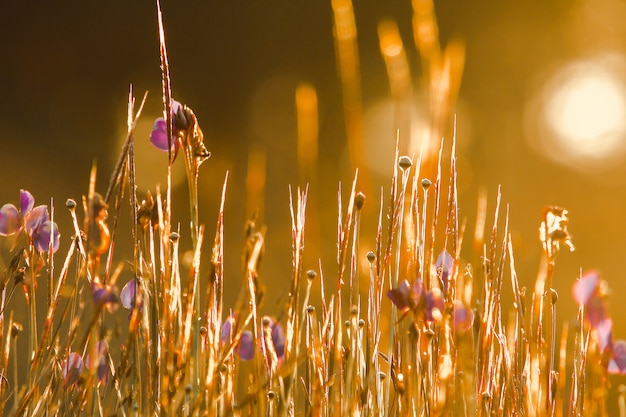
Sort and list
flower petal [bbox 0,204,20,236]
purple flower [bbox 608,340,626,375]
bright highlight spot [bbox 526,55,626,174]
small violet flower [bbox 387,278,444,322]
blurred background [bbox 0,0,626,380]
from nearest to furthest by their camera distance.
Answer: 1. small violet flower [bbox 387,278,444,322]
2. purple flower [bbox 608,340,626,375]
3. flower petal [bbox 0,204,20,236]
4. blurred background [bbox 0,0,626,380]
5. bright highlight spot [bbox 526,55,626,174]

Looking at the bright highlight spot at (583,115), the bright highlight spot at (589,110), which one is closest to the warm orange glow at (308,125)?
the bright highlight spot at (583,115)

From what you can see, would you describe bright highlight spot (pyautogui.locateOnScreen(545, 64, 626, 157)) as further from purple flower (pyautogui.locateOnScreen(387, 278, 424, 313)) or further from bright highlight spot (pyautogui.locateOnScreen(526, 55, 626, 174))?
purple flower (pyautogui.locateOnScreen(387, 278, 424, 313))

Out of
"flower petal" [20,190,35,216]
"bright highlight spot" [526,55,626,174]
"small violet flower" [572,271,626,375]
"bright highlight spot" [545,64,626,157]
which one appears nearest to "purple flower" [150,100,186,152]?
"flower petal" [20,190,35,216]

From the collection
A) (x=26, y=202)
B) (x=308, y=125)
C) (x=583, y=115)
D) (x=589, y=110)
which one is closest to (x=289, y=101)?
(x=583, y=115)

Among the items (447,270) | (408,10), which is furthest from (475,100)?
(447,270)

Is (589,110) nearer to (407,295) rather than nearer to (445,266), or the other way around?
(445,266)

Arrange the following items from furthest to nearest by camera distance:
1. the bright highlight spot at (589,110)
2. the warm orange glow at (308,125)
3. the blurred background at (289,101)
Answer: the bright highlight spot at (589,110), the blurred background at (289,101), the warm orange glow at (308,125)

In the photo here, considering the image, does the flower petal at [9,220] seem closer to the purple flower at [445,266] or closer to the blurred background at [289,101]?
the purple flower at [445,266]
